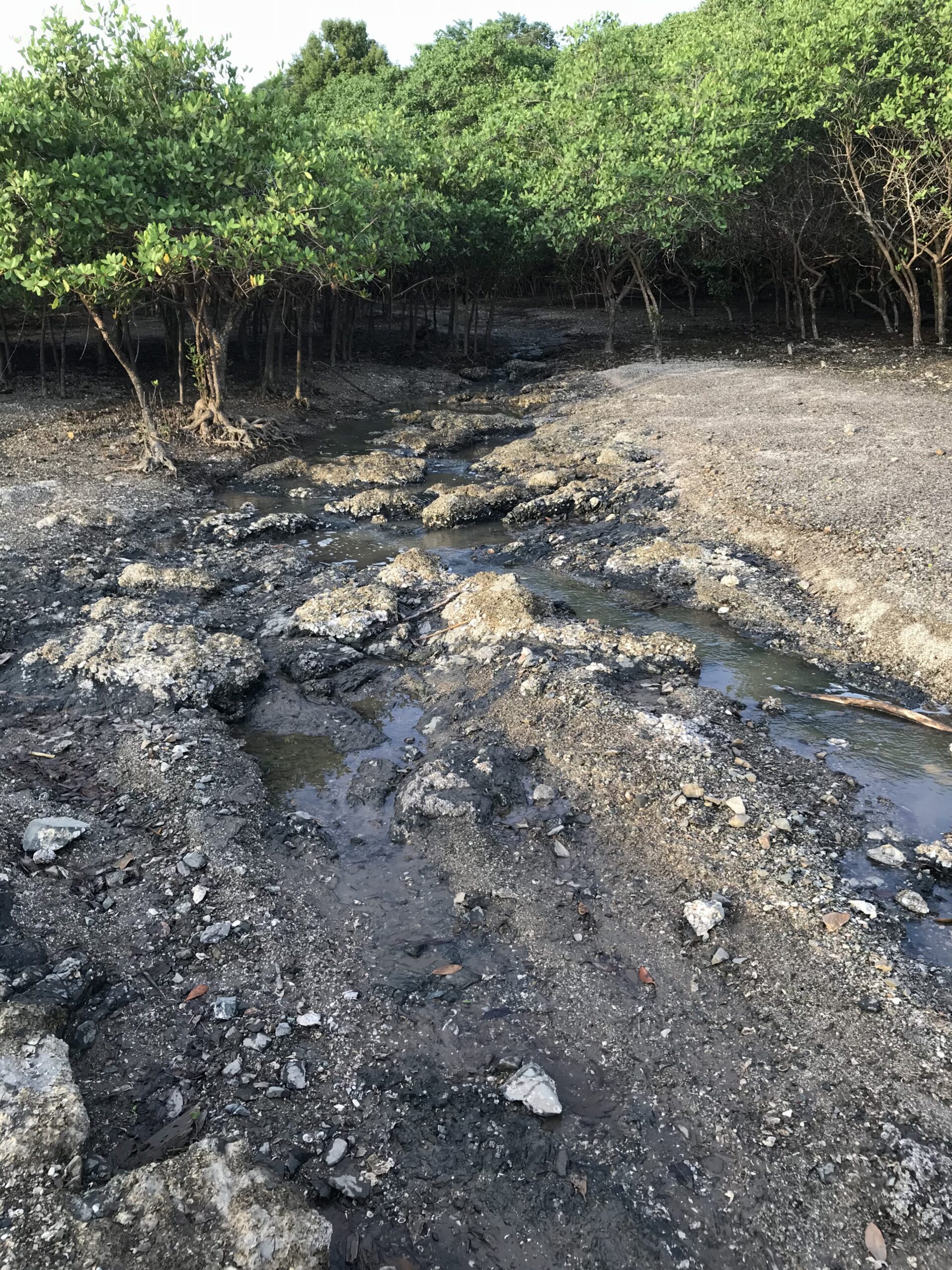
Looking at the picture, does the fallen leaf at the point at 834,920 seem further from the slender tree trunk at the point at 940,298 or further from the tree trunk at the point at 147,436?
the slender tree trunk at the point at 940,298

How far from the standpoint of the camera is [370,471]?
51.5 ft

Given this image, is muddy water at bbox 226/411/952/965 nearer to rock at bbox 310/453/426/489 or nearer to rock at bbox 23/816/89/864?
rock at bbox 23/816/89/864

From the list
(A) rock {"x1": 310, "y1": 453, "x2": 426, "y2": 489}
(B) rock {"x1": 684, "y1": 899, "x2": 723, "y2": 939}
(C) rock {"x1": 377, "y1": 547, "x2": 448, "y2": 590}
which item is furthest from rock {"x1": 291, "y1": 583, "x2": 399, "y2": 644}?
(A) rock {"x1": 310, "y1": 453, "x2": 426, "y2": 489}

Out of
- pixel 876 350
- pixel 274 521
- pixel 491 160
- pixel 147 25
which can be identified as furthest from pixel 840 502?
pixel 491 160

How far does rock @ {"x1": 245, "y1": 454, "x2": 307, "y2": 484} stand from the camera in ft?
51.2

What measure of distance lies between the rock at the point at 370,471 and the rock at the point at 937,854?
1187cm

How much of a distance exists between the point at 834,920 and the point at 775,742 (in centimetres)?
221

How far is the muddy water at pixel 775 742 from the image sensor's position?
5.39 meters

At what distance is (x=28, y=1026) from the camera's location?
12.6 feet

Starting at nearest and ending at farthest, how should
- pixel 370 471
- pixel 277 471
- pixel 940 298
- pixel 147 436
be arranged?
pixel 147 436
pixel 370 471
pixel 277 471
pixel 940 298

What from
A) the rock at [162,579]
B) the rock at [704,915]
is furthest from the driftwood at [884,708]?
the rock at [162,579]

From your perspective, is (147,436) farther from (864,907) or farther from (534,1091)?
(864,907)

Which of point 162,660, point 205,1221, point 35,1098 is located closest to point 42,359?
point 162,660

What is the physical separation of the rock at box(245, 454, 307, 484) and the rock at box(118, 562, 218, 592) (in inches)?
226
